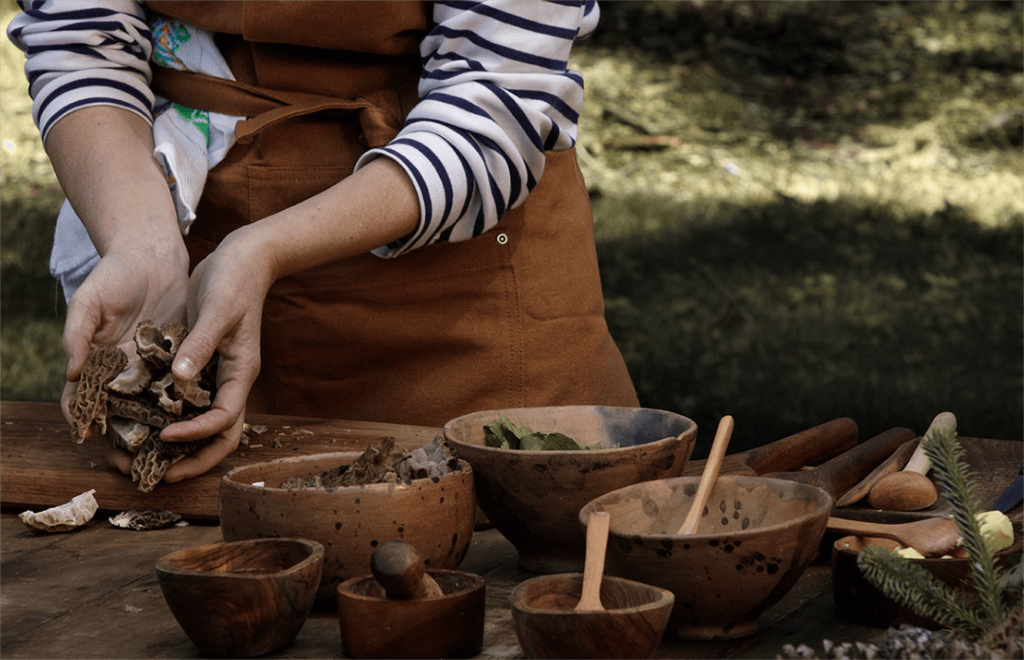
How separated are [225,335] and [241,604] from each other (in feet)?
2.06

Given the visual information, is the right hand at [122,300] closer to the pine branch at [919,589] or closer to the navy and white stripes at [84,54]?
the navy and white stripes at [84,54]

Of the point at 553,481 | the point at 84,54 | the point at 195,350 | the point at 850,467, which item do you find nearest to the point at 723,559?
the point at 553,481

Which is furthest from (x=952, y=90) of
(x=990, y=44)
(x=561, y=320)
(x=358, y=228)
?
(x=358, y=228)

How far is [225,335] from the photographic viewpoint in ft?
4.80

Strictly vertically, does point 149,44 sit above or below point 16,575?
above

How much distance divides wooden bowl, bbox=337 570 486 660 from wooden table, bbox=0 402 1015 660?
37 mm

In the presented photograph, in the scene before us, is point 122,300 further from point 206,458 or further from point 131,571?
point 131,571

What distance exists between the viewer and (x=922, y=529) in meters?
1.08

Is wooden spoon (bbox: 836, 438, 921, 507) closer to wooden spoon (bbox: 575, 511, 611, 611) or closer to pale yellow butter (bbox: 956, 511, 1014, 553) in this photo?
pale yellow butter (bbox: 956, 511, 1014, 553)

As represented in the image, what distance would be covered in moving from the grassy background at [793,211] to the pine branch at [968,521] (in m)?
2.83

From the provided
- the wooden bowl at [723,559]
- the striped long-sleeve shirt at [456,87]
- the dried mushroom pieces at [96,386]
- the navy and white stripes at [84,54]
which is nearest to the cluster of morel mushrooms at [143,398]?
the dried mushroom pieces at [96,386]

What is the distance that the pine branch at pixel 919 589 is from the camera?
0.85m

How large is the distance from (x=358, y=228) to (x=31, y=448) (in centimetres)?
61

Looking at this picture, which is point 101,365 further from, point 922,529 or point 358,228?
point 922,529
